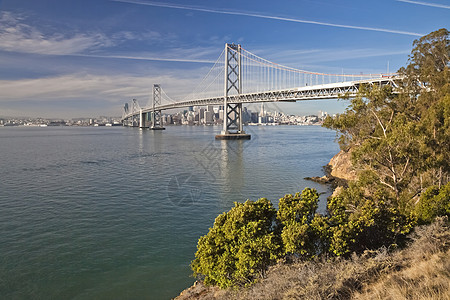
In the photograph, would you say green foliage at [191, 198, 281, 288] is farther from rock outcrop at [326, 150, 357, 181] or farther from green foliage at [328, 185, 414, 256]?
rock outcrop at [326, 150, 357, 181]

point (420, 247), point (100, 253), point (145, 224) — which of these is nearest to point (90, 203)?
point (145, 224)

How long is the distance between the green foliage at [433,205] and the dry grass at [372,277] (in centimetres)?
68

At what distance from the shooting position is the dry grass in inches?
228

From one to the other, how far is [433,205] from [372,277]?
13.1 feet

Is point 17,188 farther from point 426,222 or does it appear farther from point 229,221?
point 426,222

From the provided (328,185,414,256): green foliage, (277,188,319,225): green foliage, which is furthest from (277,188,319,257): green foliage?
(328,185,414,256): green foliage

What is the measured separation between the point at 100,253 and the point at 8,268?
296cm

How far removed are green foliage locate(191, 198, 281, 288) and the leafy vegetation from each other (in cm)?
2

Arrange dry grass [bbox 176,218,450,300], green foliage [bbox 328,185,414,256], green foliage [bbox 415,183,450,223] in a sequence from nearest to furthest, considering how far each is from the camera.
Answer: dry grass [bbox 176,218,450,300], green foliage [bbox 328,185,414,256], green foliage [bbox 415,183,450,223]

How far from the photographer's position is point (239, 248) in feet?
26.6

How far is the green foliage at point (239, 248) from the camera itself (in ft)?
26.0

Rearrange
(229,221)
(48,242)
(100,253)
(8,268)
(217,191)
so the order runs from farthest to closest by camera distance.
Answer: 1. (217,191)
2. (48,242)
3. (100,253)
4. (8,268)
5. (229,221)

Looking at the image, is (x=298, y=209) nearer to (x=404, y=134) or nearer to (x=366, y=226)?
(x=366, y=226)

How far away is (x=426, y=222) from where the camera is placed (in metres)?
9.27
